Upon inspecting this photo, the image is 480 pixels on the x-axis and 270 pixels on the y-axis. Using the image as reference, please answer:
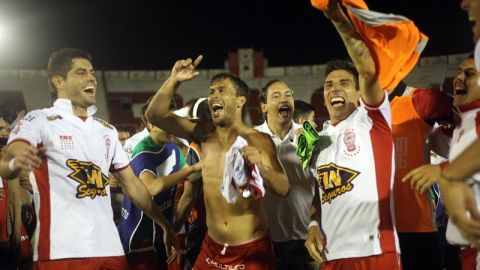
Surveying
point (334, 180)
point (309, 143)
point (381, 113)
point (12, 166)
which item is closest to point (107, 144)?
point (12, 166)

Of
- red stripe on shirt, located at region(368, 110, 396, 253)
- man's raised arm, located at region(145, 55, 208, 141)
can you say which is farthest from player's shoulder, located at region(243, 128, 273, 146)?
red stripe on shirt, located at region(368, 110, 396, 253)

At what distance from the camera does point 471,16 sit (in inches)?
111

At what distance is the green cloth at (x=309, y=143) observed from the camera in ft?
14.4

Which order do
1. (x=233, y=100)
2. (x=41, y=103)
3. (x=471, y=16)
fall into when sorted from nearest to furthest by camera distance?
(x=471, y=16) < (x=233, y=100) < (x=41, y=103)

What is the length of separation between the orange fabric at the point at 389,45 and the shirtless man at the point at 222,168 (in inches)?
46.3

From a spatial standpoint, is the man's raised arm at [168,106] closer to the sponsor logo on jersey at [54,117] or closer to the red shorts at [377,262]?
the sponsor logo on jersey at [54,117]

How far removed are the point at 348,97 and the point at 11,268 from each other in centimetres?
434

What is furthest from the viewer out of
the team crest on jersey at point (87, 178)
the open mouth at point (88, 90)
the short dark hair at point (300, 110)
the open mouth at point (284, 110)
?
the short dark hair at point (300, 110)

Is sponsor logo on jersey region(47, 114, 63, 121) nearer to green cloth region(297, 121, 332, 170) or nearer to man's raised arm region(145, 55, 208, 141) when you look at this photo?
man's raised arm region(145, 55, 208, 141)

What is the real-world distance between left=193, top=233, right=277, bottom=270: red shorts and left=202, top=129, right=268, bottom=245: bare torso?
0.05 m

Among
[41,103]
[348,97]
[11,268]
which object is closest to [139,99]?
[41,103]

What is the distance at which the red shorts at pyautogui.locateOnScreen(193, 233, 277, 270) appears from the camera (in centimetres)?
461

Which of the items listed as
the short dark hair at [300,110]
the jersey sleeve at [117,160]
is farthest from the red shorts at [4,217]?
the short dark hair at [300,110]

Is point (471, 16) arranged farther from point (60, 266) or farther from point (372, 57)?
point (60, 266)
